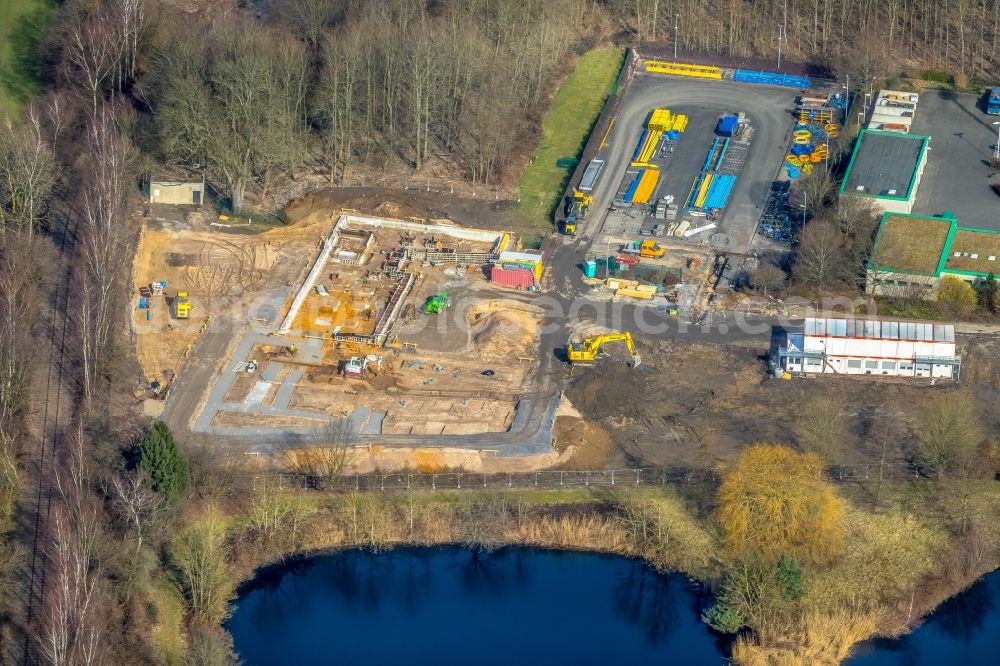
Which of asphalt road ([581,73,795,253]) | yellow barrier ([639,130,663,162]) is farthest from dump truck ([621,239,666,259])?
yellow barrier ([639,130,663,162])

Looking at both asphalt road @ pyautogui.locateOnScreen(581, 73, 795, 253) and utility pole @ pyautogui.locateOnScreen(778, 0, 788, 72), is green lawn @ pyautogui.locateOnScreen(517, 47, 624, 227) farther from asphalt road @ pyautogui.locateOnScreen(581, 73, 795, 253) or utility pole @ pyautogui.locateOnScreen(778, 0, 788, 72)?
utility pole @ pyautogui.locateOnScreen(778, 0, 788, 72)

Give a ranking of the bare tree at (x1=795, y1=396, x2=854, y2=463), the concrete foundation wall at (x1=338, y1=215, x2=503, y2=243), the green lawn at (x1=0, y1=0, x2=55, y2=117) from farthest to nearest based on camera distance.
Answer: the green lawn at (x1=0, y1=0, x2=55, y2=117) < the concrete foundation wall at (x1=338, y1=215, x2=503, y2=243) < the bare tree at (x1=795, y1=396, x2=854, y2=463)

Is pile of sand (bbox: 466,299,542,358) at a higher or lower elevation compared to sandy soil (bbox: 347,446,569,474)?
higher

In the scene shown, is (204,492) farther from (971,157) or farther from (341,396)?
(971,157)

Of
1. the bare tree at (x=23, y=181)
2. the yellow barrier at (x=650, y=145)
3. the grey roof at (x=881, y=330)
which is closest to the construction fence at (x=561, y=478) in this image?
the grey roof at (x=881, y=330)

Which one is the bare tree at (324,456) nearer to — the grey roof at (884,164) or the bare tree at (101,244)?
the bare tree at (101,244)

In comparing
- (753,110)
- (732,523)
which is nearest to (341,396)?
(732,523)
